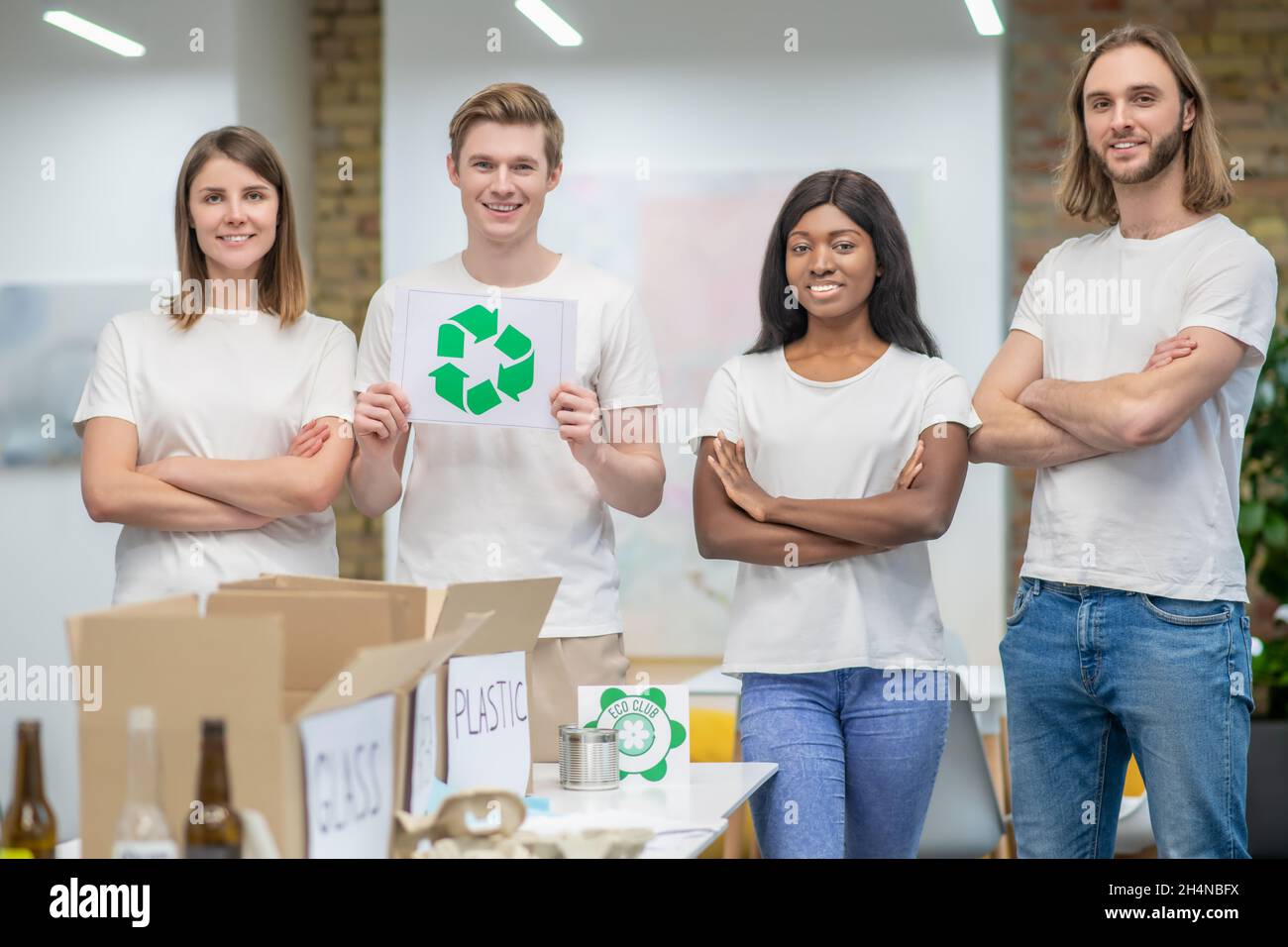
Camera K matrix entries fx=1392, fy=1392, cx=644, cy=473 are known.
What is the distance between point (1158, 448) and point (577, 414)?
987 millimetres

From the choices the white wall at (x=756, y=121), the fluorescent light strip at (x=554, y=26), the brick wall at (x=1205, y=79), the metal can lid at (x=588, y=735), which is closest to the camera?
the metal can lid at (x=588, y=735)

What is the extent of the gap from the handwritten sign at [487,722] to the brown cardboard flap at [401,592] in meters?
0.12

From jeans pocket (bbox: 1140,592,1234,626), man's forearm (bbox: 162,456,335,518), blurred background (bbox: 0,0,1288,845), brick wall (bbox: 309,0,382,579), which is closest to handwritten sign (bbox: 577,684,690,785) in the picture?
man's forearm (bbox: 162,456,335,518)

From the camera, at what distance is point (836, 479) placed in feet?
8.15

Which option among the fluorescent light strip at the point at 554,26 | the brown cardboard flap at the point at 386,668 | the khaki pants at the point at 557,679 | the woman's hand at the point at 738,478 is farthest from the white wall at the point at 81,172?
the brown cardboard flap at the point at 386,668

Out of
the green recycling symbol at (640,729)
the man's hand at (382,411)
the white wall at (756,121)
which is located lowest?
the green recycling symbol at (640,729)

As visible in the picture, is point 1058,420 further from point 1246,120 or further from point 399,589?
point 1246,120

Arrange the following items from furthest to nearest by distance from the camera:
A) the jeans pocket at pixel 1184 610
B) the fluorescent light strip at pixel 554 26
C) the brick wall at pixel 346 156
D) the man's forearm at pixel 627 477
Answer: the brick wall at pixel 346 156
the fluorescent light strip at pixel 554 26
the man's forearm at pixel 627 477
the jeans pocket at pixel 1184 610

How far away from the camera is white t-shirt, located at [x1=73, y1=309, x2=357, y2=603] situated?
257cm

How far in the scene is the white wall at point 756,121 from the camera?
16.3 ft

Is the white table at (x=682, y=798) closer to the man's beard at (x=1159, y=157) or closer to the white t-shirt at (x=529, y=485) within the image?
the white t-shirt at (x=529, y=485)

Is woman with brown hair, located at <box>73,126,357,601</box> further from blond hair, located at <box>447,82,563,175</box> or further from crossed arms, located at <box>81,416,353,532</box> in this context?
blond hair, located at <box>447,82,563,175</box>
